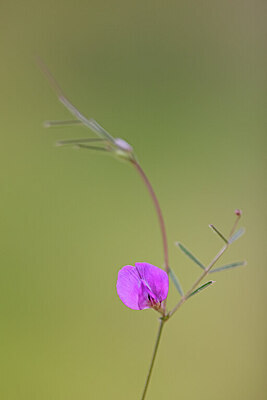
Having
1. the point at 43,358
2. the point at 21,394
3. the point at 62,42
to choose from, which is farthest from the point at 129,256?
the point at 62,42

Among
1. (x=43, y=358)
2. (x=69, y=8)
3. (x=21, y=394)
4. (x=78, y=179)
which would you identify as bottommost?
(x=21, y=394)

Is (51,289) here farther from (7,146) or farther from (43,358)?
(7,146)

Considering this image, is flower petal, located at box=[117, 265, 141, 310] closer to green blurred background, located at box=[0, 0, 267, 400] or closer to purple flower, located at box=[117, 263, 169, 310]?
purple flower, located at box=[117, 263, 169, 310]

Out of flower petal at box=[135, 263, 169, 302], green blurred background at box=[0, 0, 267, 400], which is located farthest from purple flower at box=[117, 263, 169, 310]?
green blurred background at box=[0, 0, 267, 400]

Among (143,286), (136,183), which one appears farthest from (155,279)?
(136,183)

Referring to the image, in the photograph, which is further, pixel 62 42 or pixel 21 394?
pixel 62 42

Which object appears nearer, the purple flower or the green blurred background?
the purple flower

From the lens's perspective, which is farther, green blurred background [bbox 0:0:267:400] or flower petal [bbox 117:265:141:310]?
green blurred background [bbox 0:0:267:400]
